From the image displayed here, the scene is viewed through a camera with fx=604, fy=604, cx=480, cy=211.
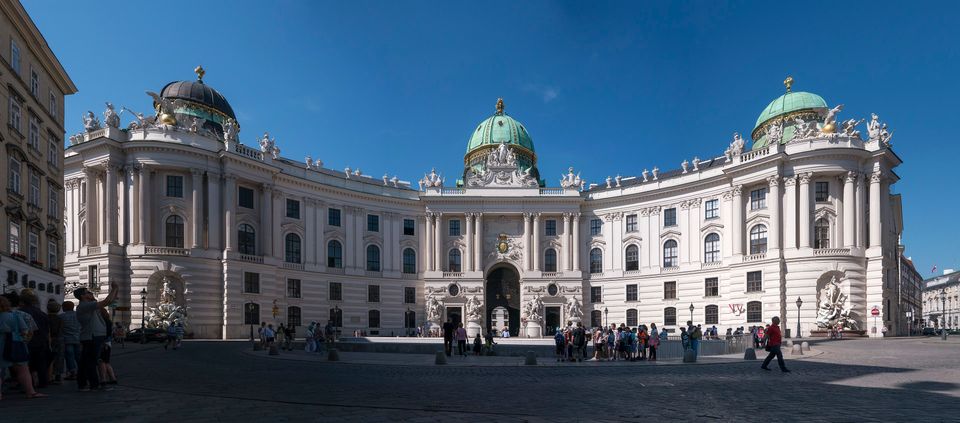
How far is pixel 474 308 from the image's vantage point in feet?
209

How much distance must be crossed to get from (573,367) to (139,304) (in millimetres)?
38299

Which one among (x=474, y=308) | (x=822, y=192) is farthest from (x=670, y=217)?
(x=474, y=308)

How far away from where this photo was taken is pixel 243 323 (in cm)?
5147

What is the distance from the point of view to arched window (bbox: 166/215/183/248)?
50438mm

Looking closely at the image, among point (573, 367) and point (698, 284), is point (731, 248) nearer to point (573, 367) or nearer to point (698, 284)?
point (698, 284)

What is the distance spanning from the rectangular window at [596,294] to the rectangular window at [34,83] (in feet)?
169

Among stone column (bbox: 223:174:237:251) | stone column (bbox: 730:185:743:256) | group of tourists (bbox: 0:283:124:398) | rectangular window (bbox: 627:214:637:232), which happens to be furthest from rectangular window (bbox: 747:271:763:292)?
group of tourists (bbox: 0:283:124:398)

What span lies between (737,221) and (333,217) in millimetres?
39633

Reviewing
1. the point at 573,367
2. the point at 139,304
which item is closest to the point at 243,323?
the point at 139,304

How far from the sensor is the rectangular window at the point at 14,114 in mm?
30203

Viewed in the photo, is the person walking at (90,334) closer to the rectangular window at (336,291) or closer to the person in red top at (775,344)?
the person in red top at (775,344)

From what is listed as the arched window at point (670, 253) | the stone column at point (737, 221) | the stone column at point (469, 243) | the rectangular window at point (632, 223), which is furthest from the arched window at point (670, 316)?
the stone column at point (469, 243)

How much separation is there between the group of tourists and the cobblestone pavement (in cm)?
52

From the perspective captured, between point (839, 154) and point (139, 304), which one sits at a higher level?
point (839, 154)
